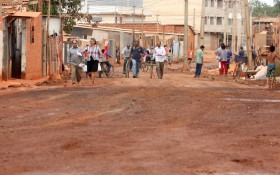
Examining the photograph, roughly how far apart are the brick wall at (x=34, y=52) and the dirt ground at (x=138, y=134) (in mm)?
10790

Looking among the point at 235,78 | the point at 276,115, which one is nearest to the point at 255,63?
the point at 235,78

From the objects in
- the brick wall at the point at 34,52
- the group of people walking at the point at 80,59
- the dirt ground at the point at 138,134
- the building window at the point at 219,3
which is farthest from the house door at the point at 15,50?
the building window at the point at 219,3

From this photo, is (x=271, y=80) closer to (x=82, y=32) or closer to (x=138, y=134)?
(x=138, y=134)

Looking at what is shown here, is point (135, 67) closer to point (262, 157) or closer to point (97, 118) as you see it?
point (97, 118)

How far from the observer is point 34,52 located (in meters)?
31.8

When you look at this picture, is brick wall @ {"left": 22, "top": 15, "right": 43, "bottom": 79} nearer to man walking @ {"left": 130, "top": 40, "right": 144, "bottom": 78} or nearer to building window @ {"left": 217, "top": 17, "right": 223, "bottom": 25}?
man walking @ {"left": 130, "top": 40, "right": 144, "bottom": 78}

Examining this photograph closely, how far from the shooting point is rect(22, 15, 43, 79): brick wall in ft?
102

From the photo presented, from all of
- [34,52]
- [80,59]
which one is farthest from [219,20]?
[80,59]

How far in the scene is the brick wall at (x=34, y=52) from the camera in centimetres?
3109

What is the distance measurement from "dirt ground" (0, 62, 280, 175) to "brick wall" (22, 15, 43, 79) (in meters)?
10.8

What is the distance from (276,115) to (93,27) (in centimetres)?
5134

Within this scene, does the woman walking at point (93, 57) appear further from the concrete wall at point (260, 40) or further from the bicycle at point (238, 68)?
the concrete wall at point (260, 40)

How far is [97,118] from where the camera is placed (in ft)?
48.0

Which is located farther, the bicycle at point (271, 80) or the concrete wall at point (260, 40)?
the concrete wall at point (260, 40)
